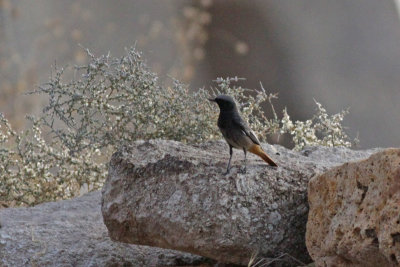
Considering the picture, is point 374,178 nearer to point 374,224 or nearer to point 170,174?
point 374,224

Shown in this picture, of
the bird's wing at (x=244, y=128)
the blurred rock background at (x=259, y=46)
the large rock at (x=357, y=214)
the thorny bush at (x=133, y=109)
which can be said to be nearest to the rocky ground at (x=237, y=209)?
the large rock at (x=357, y=214)

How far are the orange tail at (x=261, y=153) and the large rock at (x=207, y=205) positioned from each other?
0.9 inches

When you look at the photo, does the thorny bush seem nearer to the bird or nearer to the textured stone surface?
the textured stone surface

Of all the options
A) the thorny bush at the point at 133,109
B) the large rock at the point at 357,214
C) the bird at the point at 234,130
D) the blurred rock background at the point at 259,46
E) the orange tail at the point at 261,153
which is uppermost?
the blurred rock background at the point at 259,46

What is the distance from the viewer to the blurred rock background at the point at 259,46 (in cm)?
500

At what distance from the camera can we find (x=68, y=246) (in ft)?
10.3

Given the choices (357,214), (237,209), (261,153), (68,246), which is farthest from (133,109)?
(357,214)

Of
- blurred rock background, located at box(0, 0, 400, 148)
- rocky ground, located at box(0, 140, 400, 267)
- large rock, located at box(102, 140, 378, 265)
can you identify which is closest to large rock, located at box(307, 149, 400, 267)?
rocky ground, located at box(0, 140, 400, 267)

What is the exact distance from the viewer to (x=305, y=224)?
268 centimetres

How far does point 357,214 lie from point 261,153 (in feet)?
1.79

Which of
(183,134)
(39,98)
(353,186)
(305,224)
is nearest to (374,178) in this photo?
(353,186)

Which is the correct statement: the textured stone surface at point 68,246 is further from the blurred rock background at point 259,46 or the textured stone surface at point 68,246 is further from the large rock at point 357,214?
the blurred rock background at point 259,46

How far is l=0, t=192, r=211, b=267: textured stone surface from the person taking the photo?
3.03 metres

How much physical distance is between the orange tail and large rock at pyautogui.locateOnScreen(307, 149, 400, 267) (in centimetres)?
23
